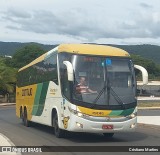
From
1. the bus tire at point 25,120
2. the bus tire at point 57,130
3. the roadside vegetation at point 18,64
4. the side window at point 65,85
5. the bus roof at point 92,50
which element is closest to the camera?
the side window at point 65,85

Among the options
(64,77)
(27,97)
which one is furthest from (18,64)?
(64,77)

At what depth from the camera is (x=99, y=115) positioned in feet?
51.4

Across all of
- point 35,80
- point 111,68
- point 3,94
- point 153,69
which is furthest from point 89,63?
point 153,69

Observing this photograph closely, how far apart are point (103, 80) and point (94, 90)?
51 cm

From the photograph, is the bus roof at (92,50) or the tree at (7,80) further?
the tree at (7,80)

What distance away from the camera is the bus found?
1566 cm

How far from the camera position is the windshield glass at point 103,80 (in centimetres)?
1584

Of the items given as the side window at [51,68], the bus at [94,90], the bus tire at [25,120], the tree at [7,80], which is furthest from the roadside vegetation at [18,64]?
the bus tire at [25,120]

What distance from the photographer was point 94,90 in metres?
15.9

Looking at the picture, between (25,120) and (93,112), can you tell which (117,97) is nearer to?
(93,112)

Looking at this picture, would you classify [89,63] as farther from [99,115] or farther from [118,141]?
[118,141]

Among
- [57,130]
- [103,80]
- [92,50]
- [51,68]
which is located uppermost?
[92,50]

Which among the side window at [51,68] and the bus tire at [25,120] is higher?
the side window at [51,68]

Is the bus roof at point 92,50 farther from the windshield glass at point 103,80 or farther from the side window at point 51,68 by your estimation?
the side window at point 51,68
